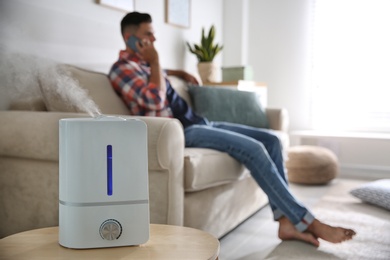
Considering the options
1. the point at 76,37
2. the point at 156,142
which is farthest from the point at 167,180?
the point at 76,37

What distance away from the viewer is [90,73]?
2.25 meters

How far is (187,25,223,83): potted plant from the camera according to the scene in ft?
12.3

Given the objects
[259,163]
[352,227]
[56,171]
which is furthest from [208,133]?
[352,227]

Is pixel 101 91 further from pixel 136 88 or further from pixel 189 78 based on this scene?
pixel 189 78

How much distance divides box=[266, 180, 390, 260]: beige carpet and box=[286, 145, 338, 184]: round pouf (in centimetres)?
28

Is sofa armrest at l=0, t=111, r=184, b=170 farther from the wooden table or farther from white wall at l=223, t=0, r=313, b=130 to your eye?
white wall at l=223, t=0, r=313, b=130

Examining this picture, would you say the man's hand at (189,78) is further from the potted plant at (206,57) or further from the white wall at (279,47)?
the white wall at (279,47)

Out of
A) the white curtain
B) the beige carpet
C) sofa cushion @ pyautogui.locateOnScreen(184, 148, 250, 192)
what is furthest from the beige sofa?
the white curtain

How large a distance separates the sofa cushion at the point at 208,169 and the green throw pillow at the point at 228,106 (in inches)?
28.3

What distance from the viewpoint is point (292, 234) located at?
2057 mm

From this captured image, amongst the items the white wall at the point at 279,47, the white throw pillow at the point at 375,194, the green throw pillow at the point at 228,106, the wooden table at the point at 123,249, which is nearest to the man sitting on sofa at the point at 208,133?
the green throw pillow at the point at 228,106

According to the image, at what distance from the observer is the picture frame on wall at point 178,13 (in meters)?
3.47

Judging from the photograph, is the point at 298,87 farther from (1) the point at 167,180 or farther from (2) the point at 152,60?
(1) the point at 167,180

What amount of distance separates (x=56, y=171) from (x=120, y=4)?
4.82 ft
